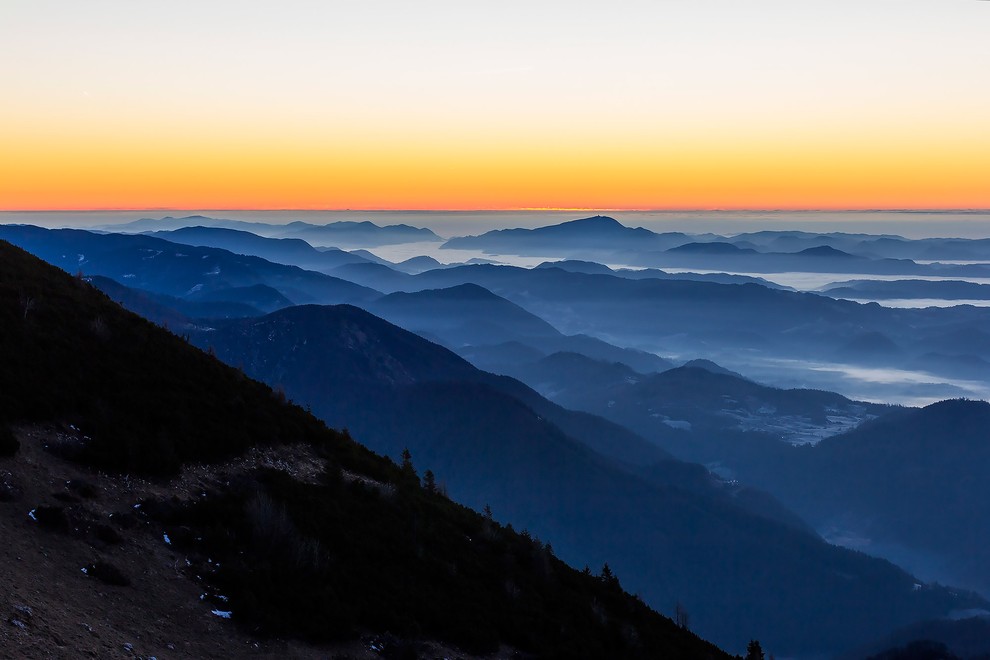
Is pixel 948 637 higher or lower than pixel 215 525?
lower

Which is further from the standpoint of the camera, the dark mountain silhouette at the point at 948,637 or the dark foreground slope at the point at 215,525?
the dark mountain silhouette at the point at 948,637

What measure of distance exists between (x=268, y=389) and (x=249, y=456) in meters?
7.52

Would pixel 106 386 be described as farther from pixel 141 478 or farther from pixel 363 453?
pixel 363 453

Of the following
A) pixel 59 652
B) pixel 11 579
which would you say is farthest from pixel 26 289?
pixel 59 652

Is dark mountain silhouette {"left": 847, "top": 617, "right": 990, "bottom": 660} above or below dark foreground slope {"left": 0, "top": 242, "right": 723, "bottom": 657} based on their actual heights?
below

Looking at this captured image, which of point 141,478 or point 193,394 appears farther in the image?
point 193,394

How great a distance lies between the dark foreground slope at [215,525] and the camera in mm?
15922

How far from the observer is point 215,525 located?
19.0 meters

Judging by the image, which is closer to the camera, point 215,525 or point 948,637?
point 215,525

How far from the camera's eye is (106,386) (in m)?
23.1

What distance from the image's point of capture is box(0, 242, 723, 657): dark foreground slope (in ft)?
52.2

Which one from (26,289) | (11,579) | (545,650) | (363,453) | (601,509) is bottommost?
(601,509)

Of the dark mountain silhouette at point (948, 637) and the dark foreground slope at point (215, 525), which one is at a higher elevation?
the dark foreground slope at point (215, 525)

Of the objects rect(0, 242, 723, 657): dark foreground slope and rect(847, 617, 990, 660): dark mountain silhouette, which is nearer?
rect(0, 242, 723, 657): dark foreground slope
